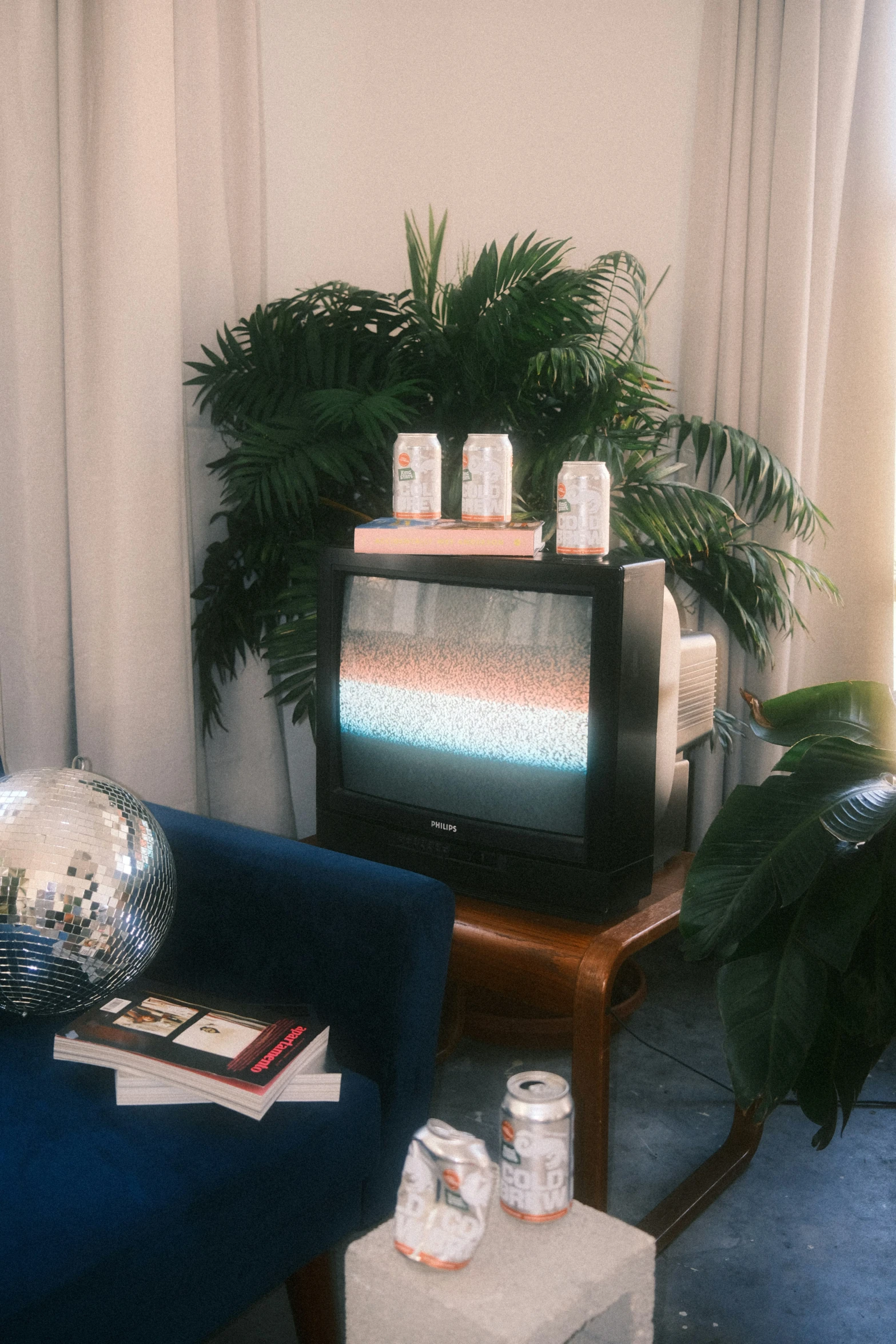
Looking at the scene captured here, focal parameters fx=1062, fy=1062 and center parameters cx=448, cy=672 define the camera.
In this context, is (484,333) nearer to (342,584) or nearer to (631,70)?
(342,584)

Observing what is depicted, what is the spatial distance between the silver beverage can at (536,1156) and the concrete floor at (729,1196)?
58 cm

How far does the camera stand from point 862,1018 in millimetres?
1285

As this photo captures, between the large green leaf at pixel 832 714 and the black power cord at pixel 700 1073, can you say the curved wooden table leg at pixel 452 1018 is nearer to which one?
the black power cord at pixel 700 1073

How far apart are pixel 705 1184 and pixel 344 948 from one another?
0.75 m

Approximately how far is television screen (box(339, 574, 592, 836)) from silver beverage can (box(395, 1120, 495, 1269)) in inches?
23.2

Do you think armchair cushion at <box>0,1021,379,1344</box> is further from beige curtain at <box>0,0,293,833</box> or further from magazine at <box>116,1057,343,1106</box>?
beige curtain at <box>0,0,293,833</box>

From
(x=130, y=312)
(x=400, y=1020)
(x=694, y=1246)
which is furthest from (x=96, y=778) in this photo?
(x=694, y=1246)

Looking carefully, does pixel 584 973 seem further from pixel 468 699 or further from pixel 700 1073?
pixel 700 1073

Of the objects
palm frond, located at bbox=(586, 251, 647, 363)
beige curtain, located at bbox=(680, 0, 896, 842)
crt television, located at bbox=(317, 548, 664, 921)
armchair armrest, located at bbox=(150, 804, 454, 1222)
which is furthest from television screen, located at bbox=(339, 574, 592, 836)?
beige curtain, located at bbox=(680, 0, 896, 842)

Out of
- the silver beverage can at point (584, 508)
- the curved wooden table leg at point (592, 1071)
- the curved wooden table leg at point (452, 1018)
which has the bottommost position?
the curved wooden table leg at point (452, 1018)

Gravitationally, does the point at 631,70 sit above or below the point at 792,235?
above

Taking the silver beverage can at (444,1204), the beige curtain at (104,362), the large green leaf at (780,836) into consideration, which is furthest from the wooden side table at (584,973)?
the beige curtain at (104,362)

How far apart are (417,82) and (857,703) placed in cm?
187

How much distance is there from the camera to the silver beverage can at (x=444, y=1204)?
2.76ft
